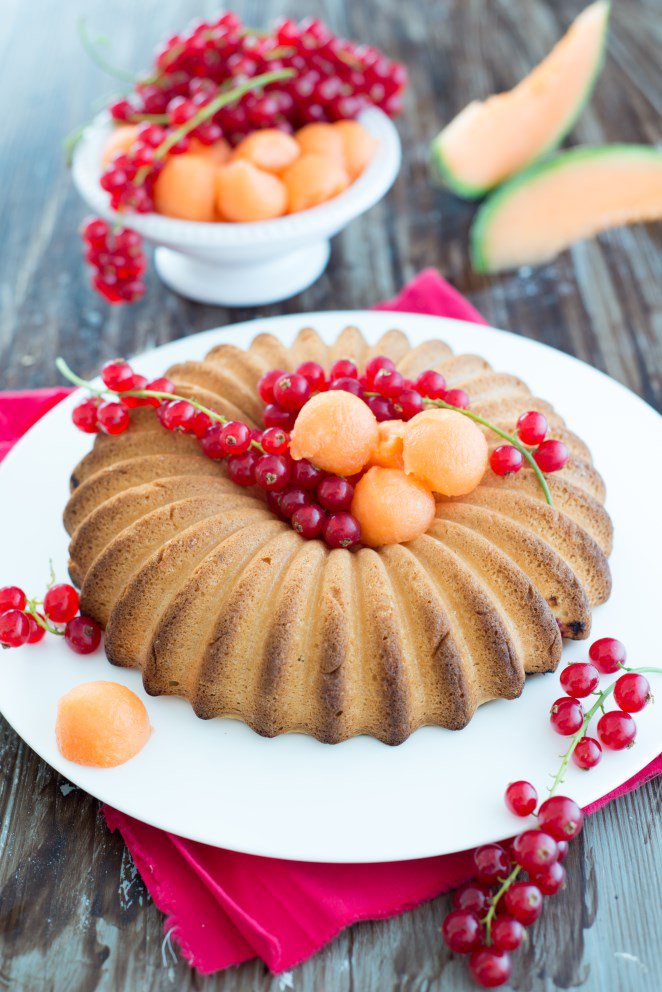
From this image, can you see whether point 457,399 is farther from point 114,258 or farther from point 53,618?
point 114,258

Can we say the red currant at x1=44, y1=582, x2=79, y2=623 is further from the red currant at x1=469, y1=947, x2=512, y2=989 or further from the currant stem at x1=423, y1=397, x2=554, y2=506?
the red currant at x1=469, y1=947, x2=512, y2=989

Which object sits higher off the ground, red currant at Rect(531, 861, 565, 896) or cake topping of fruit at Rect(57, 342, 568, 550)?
cake topping of fruit at Rect(57, 342, 568, 550)

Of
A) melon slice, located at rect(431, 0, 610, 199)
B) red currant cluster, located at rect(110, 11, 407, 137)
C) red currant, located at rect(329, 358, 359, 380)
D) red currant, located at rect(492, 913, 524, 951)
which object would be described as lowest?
red currant, located at rect(492, 913, 524, 951)

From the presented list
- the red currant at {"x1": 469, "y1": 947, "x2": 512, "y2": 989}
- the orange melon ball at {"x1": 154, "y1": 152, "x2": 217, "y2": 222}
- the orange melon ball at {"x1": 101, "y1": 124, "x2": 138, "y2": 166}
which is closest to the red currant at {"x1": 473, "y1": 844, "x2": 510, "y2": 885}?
the red currant at {"x1": 469, "y1": 947, "x2": 512, "y2": 989}

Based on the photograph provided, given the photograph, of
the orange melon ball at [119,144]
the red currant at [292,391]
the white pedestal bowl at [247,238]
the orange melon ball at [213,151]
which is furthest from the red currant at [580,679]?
the orange melon ball at [119,144]

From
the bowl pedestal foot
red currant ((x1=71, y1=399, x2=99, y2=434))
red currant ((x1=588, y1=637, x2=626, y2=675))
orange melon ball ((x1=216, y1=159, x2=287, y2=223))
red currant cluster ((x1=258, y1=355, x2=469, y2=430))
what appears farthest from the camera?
the bowl pedestal foot

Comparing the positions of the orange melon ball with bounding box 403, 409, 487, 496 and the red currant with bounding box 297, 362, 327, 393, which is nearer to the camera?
the orange melon ball with bounding box 403, 409, 487, 496

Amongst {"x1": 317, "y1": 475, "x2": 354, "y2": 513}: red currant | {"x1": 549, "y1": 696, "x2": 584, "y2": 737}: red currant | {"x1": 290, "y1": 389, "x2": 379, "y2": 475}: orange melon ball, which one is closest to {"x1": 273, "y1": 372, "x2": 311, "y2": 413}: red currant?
{"x1": 290, "y1": 389, "x2": 379, "y2": 475}: orange melon ball

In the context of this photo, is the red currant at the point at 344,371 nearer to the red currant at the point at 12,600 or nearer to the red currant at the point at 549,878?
the red currant at the point at 12,600

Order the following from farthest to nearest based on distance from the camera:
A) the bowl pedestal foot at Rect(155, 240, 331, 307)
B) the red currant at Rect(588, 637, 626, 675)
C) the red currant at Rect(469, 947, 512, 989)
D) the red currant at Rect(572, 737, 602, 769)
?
the bowl pedestal foot at Rect(155, 240, 331, 307) → the red currant at Rect(588, 637, 626, 675) → the red currant at Rect(572, 737, 602, 769) → the red currant at Rect(469, 947, 512, 989)

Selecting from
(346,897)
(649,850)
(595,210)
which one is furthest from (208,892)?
(595,210)
